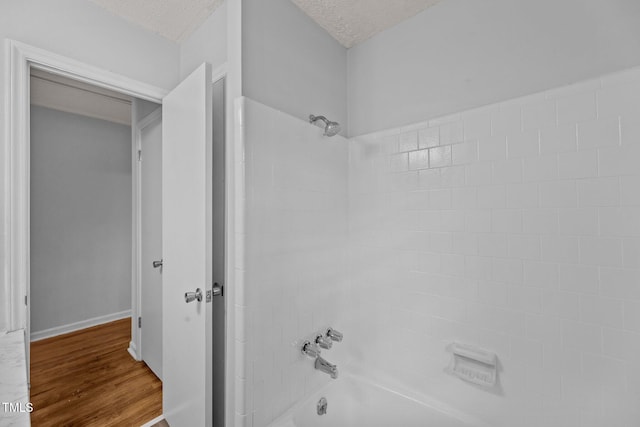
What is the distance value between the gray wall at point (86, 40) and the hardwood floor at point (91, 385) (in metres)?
0.98

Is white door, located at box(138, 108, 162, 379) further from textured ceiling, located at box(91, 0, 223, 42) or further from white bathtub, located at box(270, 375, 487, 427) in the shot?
white bathtub, located at box(270, 375, 487, 427)

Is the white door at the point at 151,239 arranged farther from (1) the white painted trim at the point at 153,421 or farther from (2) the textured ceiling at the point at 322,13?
(2) the textured ceiling at the point at 322,13

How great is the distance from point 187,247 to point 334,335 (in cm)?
90

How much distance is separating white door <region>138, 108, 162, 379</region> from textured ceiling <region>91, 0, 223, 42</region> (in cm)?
54

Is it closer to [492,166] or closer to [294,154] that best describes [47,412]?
[294,154]

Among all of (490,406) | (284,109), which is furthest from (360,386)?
(284,109)

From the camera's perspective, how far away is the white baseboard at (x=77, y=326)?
288 centimetres

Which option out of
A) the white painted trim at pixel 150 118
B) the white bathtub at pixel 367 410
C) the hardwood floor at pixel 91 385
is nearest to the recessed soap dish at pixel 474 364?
the white bathtub at pixel 367 410

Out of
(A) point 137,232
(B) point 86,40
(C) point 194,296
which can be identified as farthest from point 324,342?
(B) point 86,40

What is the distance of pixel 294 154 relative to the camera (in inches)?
55.4

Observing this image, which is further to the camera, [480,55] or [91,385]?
[91,385]

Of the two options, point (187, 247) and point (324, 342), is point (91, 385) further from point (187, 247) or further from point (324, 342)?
point (324, 342)

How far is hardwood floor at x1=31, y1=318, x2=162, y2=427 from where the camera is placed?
1.76 metres

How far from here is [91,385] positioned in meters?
2.05
